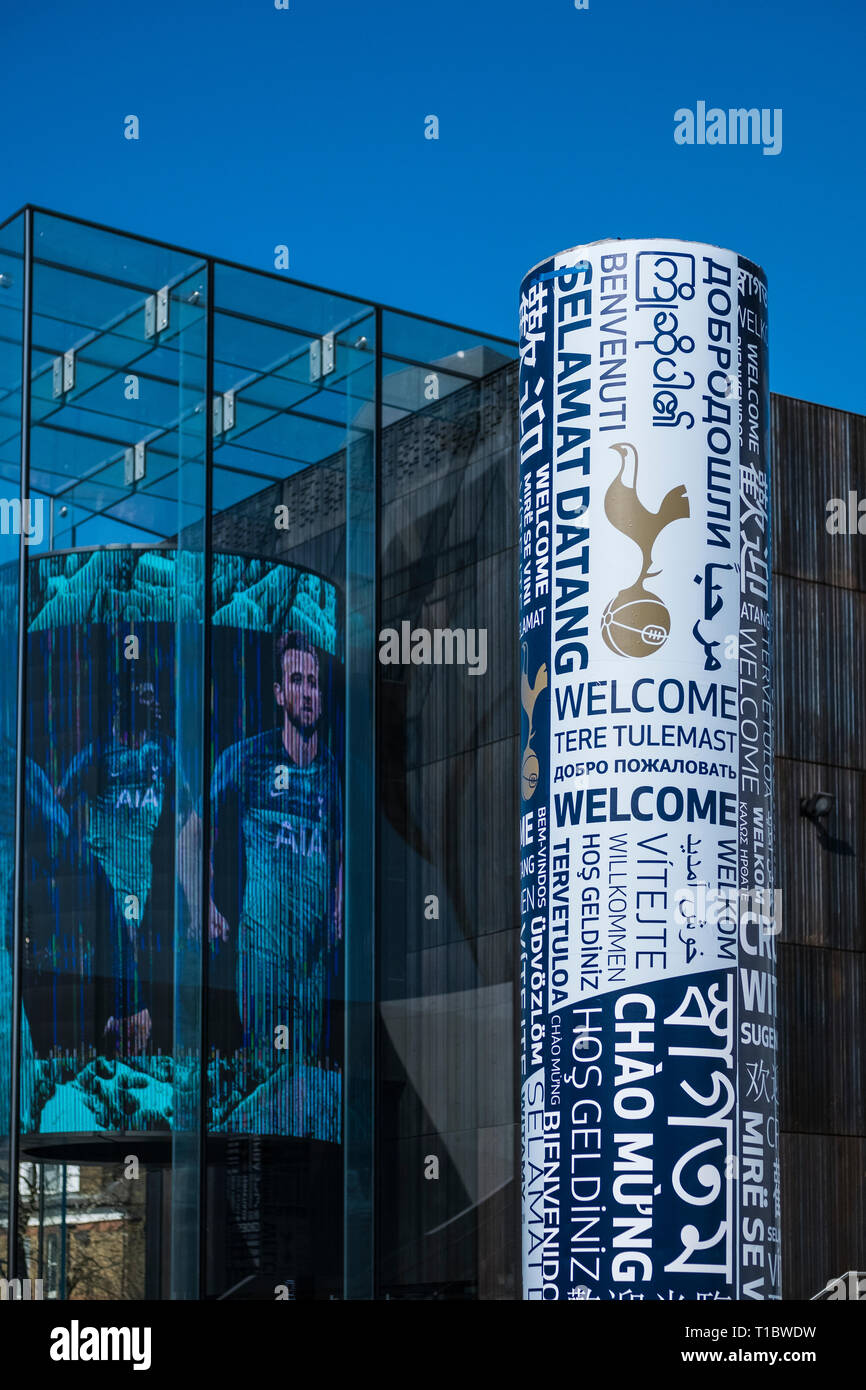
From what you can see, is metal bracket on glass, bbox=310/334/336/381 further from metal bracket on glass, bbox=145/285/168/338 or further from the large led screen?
the large led screen

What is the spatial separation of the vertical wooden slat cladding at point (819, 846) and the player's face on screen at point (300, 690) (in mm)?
5511

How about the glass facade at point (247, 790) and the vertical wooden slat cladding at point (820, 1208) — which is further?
the vertical wooden slat cladding at point (820, 1208)

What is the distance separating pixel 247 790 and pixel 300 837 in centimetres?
83

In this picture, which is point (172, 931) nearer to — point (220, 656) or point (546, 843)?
point (220, 656)

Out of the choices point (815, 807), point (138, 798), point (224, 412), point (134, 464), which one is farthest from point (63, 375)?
point (815, 807)

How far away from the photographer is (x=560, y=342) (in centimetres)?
1494

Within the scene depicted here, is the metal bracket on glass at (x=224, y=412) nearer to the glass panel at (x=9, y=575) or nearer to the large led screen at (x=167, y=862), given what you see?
the large led screen at (x=167, y=862)

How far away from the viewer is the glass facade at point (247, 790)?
18.8m

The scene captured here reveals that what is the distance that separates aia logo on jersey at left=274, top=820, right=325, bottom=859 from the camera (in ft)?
66.5

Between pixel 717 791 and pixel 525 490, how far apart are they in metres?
2.85

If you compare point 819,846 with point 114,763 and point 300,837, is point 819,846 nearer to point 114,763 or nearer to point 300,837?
point 300,837

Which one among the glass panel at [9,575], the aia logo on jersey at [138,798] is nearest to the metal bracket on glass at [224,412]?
the glass panel at [9,575]

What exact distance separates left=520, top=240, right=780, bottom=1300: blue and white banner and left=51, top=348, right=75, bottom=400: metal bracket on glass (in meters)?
6.28
